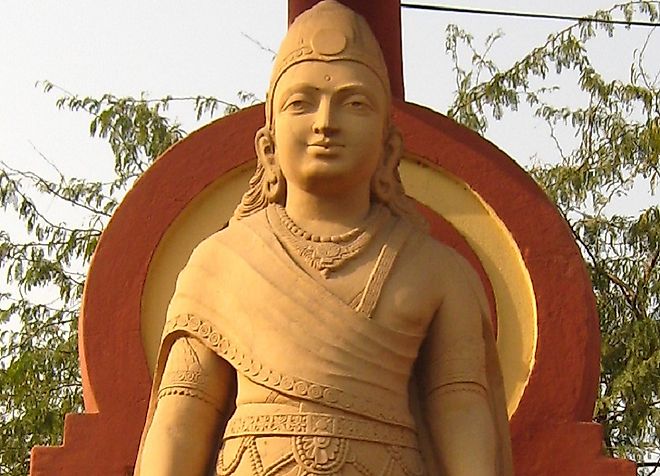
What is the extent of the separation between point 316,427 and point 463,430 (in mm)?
486

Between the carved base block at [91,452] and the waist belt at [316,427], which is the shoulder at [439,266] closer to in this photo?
the waist belt at [316,427]

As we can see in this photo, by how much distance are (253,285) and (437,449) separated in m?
0.76

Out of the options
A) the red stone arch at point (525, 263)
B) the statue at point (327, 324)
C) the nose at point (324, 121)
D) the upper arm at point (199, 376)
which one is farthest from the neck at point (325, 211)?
the red stone arch at point (525, 263)

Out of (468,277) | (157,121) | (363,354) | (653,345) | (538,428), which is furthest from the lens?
(157,121)

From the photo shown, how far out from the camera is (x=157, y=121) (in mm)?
13211

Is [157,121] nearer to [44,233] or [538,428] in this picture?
[44,233]

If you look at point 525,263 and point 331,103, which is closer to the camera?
point 331,103

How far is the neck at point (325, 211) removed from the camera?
16.7 feet

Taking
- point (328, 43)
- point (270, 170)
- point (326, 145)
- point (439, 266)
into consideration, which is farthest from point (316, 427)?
point (328, 43)

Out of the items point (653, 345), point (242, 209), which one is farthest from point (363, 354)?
point (653, 345)

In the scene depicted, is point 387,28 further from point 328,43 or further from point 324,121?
point 324,121

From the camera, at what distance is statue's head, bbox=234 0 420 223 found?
5.03 metres

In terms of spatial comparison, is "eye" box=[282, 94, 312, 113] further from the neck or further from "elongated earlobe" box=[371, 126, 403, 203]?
"elongated earlobe" box=[371, 126, 403, 203]

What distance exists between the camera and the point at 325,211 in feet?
16.8
